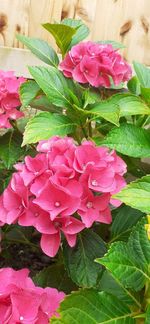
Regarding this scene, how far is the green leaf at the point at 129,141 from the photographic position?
4.55ft

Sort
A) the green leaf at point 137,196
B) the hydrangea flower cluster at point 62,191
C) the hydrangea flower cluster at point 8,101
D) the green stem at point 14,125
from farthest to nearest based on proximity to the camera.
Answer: the green stem at point 14,125
the hydrangea flower cluster at point 8,101
the hydrangea flower cluster at point 62,191
the green leaf at point 137,196

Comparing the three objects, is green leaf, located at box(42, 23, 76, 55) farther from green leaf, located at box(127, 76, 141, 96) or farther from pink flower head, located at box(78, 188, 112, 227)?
pink flower head, located at box(78, 188, 112, 227)

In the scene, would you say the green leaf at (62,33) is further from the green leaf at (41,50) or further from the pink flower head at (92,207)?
the pink flower head at (92,207)

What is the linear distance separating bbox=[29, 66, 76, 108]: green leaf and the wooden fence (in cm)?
131

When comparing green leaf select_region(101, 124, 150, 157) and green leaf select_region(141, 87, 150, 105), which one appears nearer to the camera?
green leaf select_region(101, 124, 150, 157)

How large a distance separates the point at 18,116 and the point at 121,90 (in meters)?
0.32

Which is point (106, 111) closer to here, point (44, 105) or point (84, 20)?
point (44, 105)

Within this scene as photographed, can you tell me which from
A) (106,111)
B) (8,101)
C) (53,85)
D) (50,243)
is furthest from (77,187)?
(8,101)

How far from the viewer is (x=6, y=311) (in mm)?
1191

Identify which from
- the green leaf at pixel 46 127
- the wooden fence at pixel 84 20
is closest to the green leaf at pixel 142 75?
the green leaf at pixel 46 127

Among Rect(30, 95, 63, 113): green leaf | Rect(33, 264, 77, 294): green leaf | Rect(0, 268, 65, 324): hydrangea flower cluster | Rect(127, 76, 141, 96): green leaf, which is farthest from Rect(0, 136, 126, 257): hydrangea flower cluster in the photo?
Rect(127, 76, 141, 96): green leaf

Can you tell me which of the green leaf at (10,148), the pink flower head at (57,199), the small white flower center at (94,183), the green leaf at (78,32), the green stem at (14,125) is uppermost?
the green leaf at (78,32)

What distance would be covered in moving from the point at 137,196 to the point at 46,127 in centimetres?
43

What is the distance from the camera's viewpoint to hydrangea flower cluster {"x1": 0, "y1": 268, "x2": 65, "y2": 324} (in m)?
1.18
